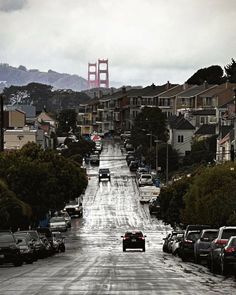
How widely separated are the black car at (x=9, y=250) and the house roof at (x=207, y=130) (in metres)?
124

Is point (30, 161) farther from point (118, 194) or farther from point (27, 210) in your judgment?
point (118, 194)

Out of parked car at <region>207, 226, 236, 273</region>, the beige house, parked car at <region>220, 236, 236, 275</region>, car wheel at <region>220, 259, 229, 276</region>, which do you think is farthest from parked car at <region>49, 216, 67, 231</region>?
parked car at <region>220, 236, 236, 275</region>

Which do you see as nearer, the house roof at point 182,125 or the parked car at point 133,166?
the parked car at point 133,166

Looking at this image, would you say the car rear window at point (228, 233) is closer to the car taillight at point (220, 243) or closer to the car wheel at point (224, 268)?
the car taillight at point (220, 243)

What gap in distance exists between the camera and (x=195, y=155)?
15375 cm

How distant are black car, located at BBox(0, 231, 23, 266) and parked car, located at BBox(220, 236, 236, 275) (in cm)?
1108

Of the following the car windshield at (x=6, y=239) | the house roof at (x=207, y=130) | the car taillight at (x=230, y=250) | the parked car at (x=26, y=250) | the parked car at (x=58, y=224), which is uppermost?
the house roof at (x=207, y=130)

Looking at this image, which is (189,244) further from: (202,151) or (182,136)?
(182,136)

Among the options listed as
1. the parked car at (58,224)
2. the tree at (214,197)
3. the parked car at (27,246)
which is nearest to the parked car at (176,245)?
the tree at (214,197)

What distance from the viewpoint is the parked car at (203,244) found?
46.7m

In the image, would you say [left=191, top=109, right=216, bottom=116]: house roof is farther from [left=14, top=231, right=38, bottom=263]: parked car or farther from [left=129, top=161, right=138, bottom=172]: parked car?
[left=14, top=231, right=38, bottom=263]: parked car

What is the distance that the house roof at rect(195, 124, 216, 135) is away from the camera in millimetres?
168225

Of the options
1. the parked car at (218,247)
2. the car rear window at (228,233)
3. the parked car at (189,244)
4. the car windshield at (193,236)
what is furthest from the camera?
the parked car at (189,244)

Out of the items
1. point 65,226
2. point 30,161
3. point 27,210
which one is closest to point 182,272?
point 27,210
